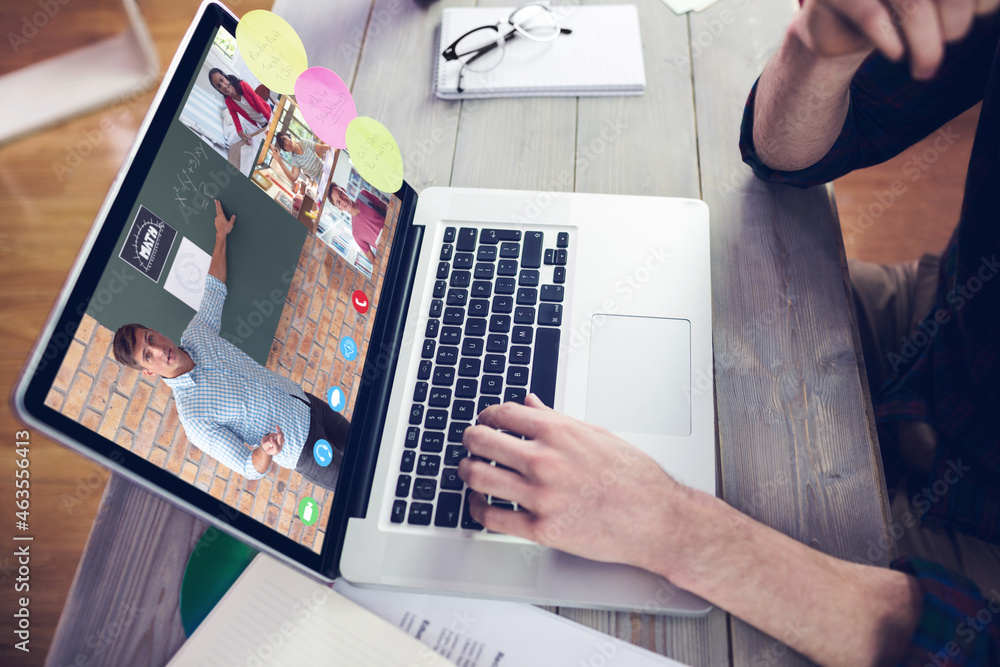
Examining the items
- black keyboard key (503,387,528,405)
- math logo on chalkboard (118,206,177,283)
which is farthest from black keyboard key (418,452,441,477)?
math logo on chalkboard (118,206,177,283)

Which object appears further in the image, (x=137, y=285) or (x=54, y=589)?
(x=54, y=589)

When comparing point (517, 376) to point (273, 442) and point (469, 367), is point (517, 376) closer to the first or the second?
point (469, 367)

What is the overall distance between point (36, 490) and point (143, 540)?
1.20 meters

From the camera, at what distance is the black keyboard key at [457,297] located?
2.35ft

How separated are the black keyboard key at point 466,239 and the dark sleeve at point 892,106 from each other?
0.38m

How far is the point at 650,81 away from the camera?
2.91ft

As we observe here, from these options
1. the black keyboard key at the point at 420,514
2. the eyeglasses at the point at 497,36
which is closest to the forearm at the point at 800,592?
the black keyboard key at the point at 420,514

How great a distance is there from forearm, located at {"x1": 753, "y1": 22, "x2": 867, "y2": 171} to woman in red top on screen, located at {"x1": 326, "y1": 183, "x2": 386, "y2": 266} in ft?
1.62

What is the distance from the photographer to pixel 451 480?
2.04 feet

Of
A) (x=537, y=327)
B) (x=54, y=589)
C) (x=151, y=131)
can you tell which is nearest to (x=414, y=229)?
(x=537, y=327)

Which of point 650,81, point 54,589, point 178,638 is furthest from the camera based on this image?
point 54,589

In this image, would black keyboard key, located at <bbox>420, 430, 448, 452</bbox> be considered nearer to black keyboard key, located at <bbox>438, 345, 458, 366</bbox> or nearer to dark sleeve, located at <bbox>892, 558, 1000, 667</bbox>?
black keyboard key, located at <bbox>438, 345, 458, 366</bbox>

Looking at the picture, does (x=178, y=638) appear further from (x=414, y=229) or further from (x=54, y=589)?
(x=54, y=589)

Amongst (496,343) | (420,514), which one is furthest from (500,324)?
(420,514)
